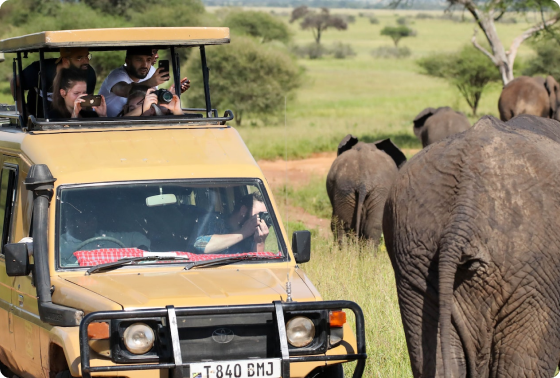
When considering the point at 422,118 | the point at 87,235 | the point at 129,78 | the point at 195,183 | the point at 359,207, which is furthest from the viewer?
the point at 422,118

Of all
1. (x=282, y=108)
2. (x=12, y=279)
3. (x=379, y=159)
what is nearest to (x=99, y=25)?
(x=282, y=108)

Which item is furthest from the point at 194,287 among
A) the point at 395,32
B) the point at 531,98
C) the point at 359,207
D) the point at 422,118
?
the point at 395,32

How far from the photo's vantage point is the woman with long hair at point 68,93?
5926 mm

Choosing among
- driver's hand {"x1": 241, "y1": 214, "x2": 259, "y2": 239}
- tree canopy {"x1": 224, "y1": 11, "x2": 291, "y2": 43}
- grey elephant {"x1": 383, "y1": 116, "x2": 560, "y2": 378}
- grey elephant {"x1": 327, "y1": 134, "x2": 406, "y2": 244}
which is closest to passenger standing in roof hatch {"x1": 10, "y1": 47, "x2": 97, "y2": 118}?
driver's hand {"x1": 241, "y1": 214, "x2": 259, "y2": 239}

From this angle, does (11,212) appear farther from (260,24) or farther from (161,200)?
(260,24)

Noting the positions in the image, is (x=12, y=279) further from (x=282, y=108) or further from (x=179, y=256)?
(x=282, y=108)

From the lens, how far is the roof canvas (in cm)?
534

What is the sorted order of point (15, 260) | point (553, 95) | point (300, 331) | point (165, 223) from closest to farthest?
point (300, 331), point (15, 260), point (165, 223), point (553, 95)

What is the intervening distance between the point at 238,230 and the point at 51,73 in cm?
237

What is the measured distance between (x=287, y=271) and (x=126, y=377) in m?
1.15

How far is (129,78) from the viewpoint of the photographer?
6.54 m

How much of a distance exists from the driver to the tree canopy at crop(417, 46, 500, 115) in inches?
1118

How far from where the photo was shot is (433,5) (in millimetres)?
188875

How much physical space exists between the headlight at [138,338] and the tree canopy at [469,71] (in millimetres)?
29174
